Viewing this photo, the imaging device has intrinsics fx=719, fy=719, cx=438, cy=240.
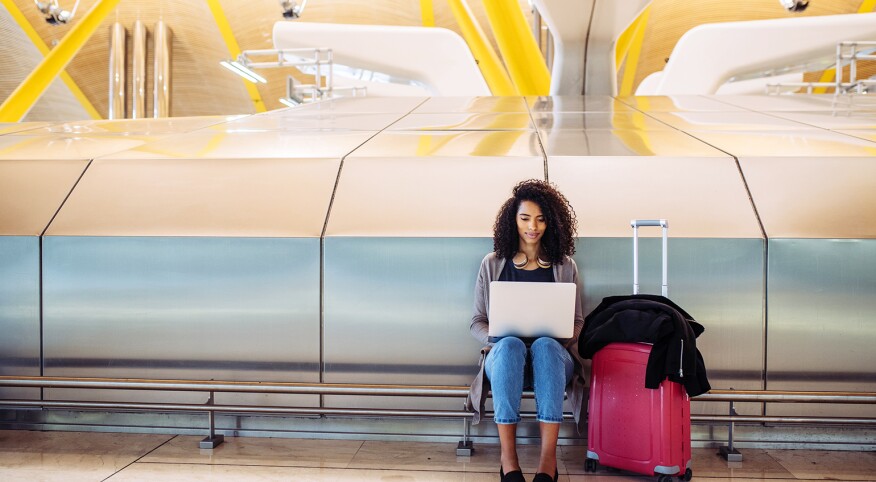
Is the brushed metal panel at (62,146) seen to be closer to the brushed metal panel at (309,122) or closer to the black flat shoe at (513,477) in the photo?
the brushed metal panel at (309,122)

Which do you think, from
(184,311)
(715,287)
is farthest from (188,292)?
(715,287)

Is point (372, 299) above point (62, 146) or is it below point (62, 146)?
below

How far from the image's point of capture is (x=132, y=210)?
440cm

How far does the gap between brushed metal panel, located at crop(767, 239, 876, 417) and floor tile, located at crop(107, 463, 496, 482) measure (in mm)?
1783

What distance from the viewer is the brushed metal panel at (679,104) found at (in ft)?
28.4

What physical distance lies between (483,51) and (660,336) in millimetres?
14156

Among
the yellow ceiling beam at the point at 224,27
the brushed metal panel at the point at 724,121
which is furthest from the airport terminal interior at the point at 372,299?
the yellow ceiling beam at the point at 224,27

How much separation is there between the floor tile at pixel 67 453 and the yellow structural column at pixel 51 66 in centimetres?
1450

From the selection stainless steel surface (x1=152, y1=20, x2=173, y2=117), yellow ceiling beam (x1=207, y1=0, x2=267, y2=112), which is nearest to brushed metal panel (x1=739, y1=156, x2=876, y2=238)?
yellow ceiling beam (x1=207, y1=0, x2=267, y2=112)

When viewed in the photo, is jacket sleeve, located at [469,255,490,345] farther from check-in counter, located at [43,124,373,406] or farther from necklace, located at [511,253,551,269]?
check-in counter, located at [43,124,373,406]

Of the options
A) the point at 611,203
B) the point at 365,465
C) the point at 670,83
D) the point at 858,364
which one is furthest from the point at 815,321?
the point at 670,83

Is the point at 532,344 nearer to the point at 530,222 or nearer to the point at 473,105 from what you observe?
the point at 530,222

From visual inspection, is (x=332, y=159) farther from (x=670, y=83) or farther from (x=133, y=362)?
(x=670, y=83)

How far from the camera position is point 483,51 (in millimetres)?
16422
